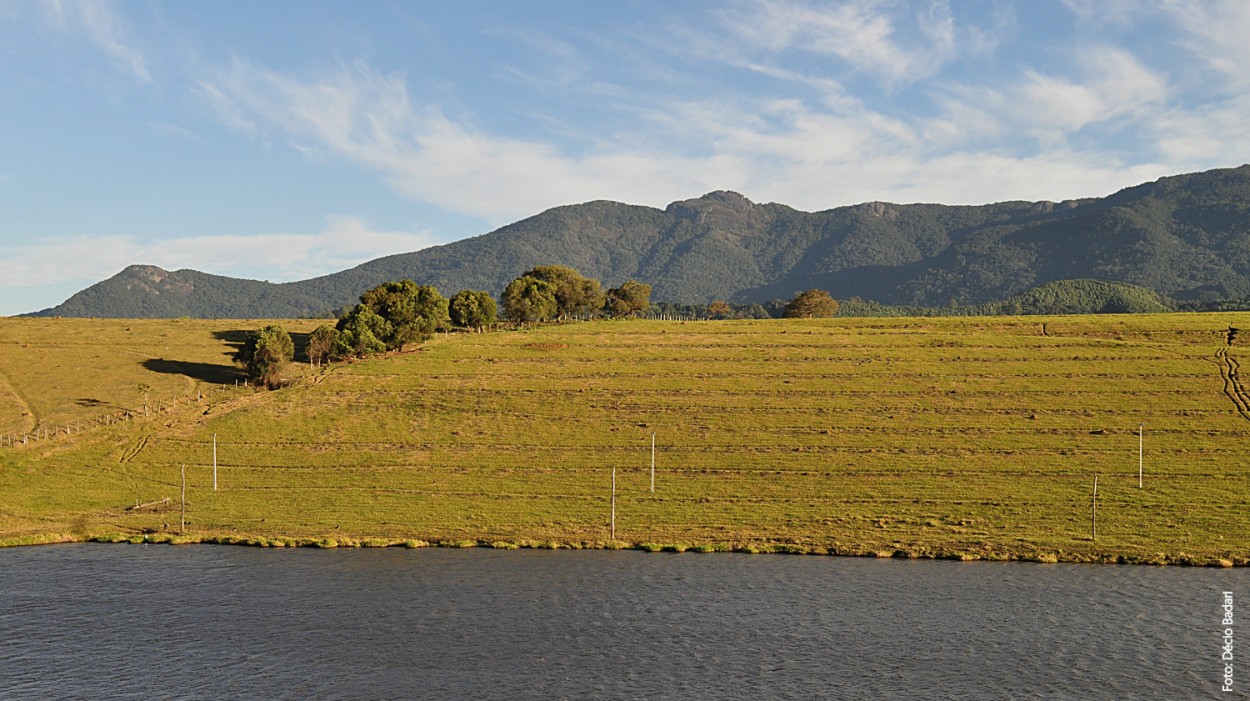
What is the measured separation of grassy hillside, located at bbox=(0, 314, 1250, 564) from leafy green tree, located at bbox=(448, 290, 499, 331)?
29.2 meters

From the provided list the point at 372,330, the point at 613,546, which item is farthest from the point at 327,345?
the point at 613,546

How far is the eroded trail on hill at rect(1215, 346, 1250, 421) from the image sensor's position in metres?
96.2

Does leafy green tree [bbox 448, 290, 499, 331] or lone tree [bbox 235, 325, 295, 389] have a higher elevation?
leafy green tree [bbox 448, 290, 499, 331]

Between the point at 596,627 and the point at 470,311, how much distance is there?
117 m

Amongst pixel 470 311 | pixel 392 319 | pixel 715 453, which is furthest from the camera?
pixel 470 311

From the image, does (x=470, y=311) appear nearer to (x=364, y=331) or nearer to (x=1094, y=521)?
(x=364, y=331)

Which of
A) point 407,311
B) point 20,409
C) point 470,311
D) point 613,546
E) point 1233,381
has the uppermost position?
point 470,311

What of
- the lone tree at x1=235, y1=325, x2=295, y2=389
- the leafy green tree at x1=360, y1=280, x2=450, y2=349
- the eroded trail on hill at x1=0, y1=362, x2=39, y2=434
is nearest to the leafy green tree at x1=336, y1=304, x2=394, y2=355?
the leafy green tree at x1=360, y1=280, x2=450, y2=349

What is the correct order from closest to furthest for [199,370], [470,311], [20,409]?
[20,409] < [199,370] < [470,311]

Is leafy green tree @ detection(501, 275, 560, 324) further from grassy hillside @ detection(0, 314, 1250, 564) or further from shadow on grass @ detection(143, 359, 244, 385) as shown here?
shadow on grass @ detection(143, 359, 244, 385)

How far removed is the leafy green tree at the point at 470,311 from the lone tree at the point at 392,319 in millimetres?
11019

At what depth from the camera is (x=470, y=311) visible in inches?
6255

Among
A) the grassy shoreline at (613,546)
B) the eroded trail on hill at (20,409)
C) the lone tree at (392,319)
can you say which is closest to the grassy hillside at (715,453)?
the grassy shoreline at (613,546)

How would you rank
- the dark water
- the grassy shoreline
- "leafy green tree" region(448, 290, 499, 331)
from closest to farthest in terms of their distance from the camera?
the dark water → the grassy shoreline → "leafy green tree" region(448, 290, 499, 331)
